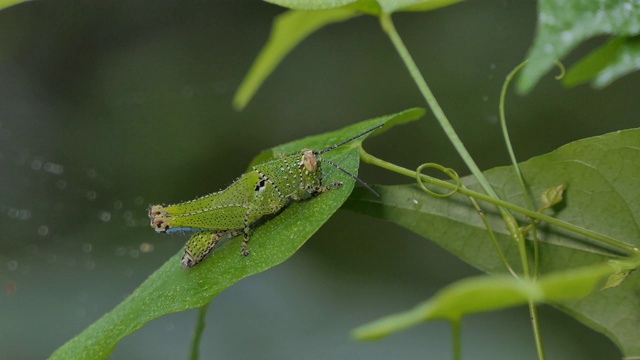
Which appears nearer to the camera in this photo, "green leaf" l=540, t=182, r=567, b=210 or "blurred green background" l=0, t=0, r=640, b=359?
"green leaf" l=540, t=182, r=567, b=210

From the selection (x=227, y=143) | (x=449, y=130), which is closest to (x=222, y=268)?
(x=449, y=130)

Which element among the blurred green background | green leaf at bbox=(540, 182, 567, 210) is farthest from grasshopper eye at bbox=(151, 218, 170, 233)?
the blurred green background

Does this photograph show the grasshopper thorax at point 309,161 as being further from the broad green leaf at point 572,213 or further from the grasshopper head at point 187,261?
the grasshopper head at point 187,261

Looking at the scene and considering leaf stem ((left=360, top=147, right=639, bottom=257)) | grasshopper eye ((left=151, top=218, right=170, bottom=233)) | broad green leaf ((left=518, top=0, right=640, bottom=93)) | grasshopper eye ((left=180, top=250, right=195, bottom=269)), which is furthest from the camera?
grasshopper eye ((left=151, top=218, right=170, bottom=233))

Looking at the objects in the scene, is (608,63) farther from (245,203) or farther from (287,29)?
(287,29)

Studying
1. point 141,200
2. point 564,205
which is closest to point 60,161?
point 141,200

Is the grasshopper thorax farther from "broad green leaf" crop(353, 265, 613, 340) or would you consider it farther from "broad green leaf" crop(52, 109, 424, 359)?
"broad green leaf" crop(353, 265, 613, 340)

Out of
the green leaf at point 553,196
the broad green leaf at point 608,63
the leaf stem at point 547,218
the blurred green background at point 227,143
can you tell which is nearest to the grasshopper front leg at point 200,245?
the leaf stem at point 547,218

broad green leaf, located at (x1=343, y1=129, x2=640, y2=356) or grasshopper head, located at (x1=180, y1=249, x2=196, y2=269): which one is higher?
broad green leaf, located at (x1=343, y1=129, x2=640, y2=356)

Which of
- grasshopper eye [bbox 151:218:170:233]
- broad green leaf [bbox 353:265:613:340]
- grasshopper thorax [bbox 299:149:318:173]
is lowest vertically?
broad green leaf [bbox 353:265:613:340]
